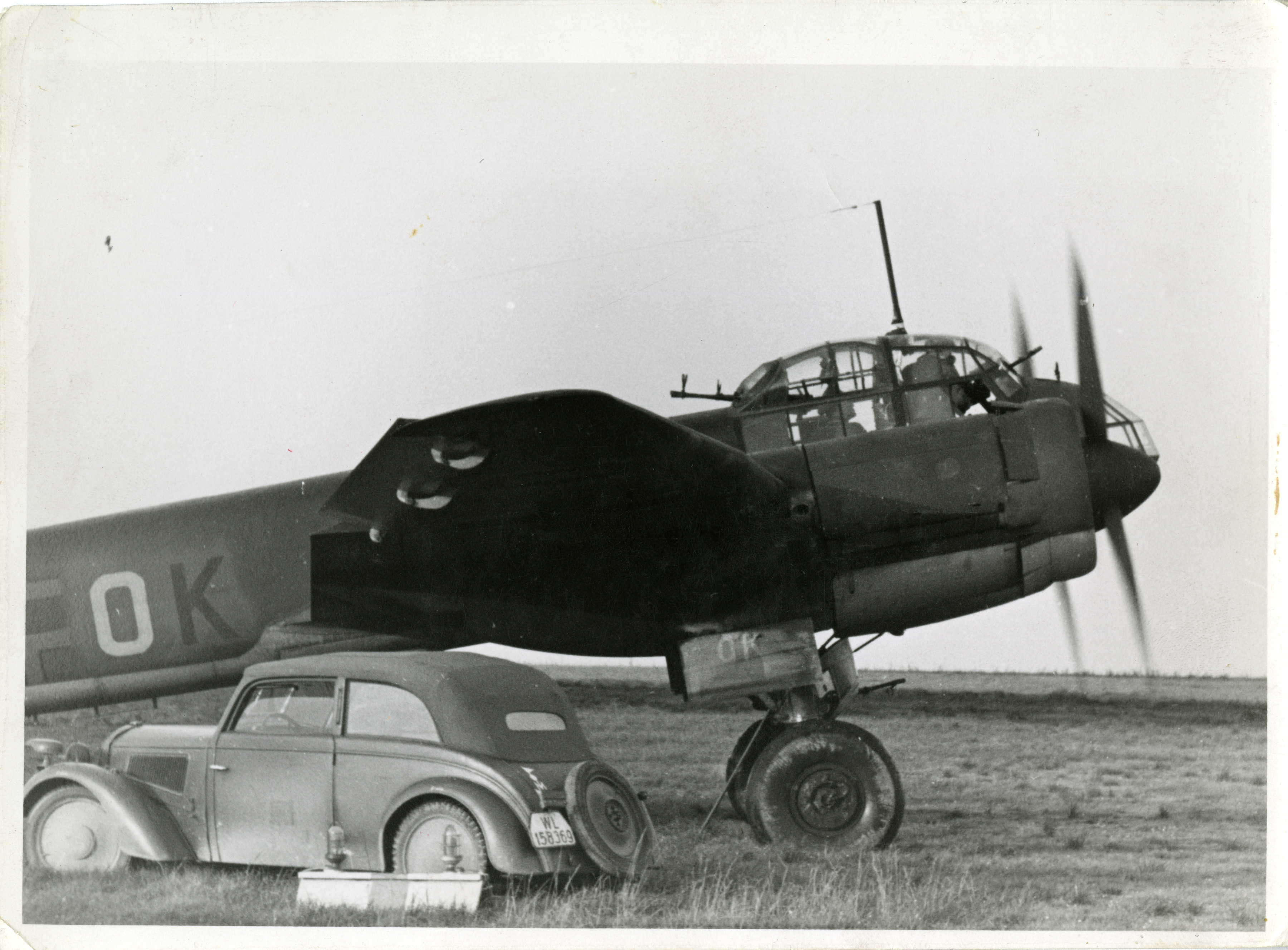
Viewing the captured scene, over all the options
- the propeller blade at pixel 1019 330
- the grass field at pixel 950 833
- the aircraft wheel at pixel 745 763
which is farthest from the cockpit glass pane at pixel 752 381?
the aircraft wheel at pixel 745 763

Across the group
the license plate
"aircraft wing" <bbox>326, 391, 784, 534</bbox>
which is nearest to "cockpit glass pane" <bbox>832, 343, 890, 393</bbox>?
"aircraft wing" <bbox>326, 391, 784, 534</bbox>

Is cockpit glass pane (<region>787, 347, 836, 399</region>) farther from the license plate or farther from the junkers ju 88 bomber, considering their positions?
the license plate

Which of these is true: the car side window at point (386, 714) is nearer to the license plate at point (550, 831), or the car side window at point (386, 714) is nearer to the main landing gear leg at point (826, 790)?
the license plate at point (550, 831)

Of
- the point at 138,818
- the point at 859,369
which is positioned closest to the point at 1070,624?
the point at 859,369

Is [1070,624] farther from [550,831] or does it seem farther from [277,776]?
[277,776]

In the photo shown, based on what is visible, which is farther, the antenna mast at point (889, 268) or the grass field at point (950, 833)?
the antenna mast at point (889, 268)

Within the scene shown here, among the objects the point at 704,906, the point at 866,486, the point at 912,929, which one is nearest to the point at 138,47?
the point at 866,486
